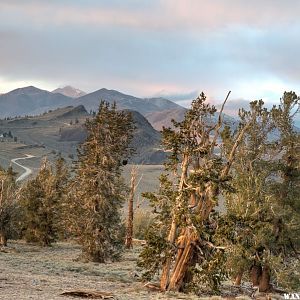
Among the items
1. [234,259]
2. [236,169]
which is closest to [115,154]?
[236,169]

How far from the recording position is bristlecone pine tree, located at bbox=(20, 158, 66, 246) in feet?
138

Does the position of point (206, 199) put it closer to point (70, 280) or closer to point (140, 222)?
point (70, 280)

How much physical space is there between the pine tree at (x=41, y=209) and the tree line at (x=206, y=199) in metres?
8.60

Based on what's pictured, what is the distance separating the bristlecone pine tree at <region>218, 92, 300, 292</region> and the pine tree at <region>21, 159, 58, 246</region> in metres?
21.5

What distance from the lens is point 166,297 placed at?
17.6 m

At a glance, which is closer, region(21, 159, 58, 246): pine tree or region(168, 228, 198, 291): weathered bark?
region(168, 228, 198, 291): weathered bark

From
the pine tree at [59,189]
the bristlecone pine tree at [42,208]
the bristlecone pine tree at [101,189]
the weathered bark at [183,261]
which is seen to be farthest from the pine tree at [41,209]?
the weathered bark at [183,261]

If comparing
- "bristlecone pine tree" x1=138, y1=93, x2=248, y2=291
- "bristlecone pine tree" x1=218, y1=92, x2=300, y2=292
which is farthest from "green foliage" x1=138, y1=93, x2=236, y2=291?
"bristlecone pine tree" x1=218, y1=92, x2=300, y2=292

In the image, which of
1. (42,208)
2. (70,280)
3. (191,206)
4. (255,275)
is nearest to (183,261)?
(191,206)

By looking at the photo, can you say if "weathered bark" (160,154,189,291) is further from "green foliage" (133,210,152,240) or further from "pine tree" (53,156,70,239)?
"green foliage" (133,210,152,240)

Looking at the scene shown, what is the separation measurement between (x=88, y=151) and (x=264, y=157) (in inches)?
526

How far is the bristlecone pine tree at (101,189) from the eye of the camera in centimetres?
3194

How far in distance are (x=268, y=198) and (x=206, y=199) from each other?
447 cm

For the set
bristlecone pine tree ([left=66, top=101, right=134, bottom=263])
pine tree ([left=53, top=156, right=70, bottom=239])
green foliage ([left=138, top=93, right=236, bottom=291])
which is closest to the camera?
green foliage ([left=138, top=93, right=236, bottom=291])
